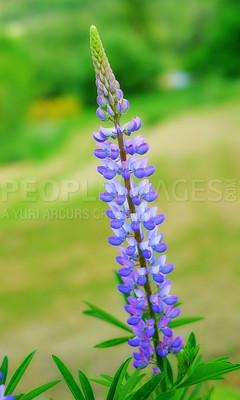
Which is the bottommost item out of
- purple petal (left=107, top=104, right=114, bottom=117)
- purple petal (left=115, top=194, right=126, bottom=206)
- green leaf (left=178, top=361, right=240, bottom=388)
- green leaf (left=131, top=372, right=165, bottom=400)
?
green leaf (left=131, top=372, right=165, bottom=400)

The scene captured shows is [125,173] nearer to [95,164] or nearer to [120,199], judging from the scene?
[120,199]

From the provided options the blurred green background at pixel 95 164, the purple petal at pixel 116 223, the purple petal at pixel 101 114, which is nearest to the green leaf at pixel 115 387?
the purple petal at pixel 116 223

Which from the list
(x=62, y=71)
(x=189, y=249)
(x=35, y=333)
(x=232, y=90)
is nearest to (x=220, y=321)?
(x=189, y=249)

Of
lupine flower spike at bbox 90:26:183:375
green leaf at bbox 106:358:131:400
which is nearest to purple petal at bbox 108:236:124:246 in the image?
lupine flower spike at bbox 90:26:183:375

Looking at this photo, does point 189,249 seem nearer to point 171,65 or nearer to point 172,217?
point 172,217

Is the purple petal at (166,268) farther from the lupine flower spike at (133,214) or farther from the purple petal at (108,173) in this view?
the purple petal at (108,173)

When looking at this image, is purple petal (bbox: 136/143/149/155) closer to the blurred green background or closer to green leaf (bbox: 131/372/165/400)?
green leaf (bbox: 131/372/165/400)

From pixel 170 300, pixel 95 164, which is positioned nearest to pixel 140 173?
pixel 170 300
